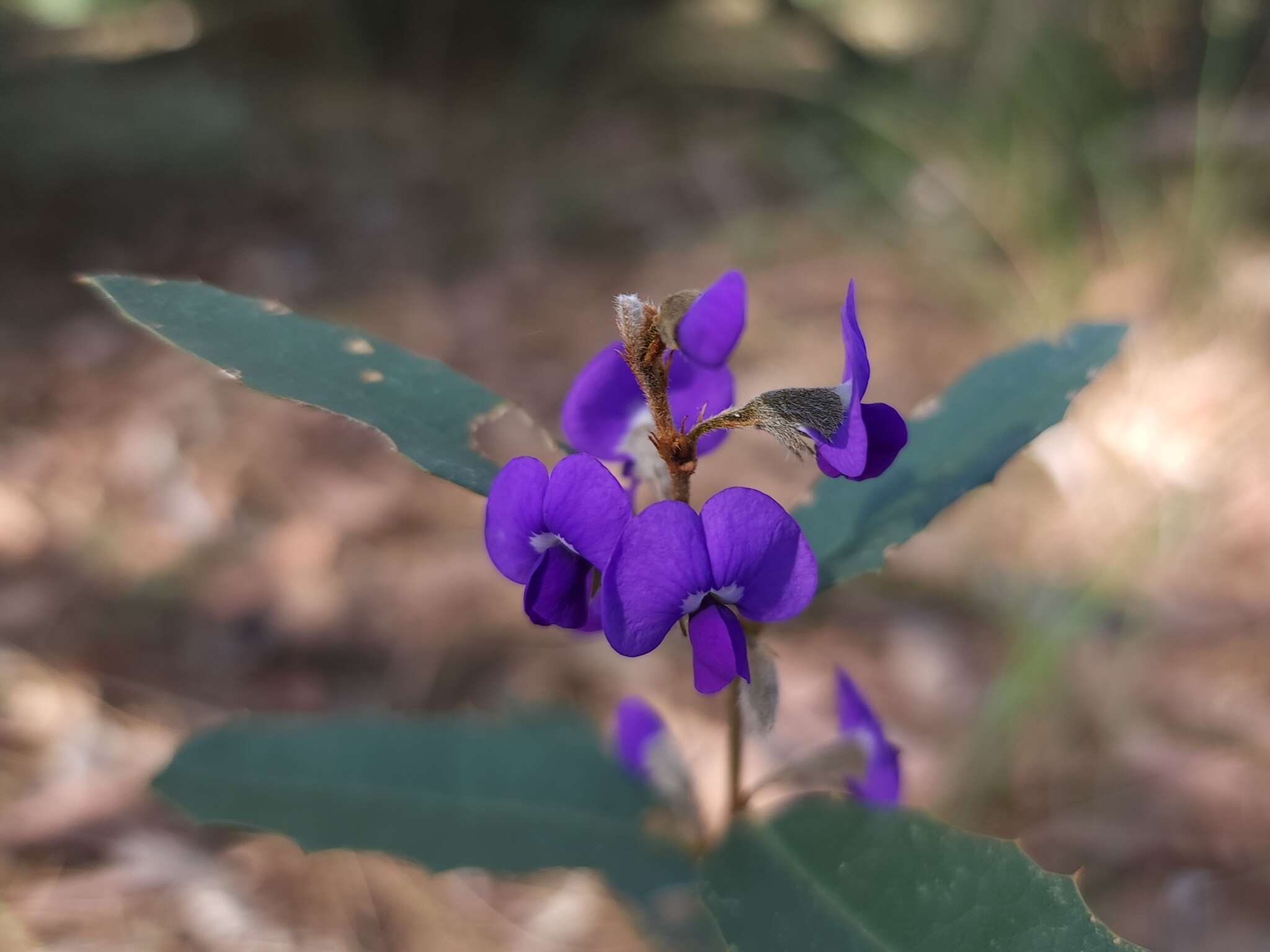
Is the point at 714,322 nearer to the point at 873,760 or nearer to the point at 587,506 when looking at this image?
the point at 587,506

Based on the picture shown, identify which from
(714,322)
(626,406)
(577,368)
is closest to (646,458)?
(626,406)

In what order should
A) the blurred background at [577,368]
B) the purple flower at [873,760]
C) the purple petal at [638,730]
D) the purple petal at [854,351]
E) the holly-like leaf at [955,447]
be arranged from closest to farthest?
the purple petal at [854,351] < the holly-like leaf at [955,447] < the purple flower at [873,760] < the purple petal at [638,730] < the blurred background at [577,368]

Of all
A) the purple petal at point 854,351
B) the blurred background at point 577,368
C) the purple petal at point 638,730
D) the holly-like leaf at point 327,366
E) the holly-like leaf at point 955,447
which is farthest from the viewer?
the blurred background at point 577,368

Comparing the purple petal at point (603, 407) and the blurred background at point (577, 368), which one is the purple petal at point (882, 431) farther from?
the blurred background at point (577, 368)

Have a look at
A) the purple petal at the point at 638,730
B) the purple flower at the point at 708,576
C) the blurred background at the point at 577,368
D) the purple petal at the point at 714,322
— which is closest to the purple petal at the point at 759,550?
the purple flower at the point at 708,576

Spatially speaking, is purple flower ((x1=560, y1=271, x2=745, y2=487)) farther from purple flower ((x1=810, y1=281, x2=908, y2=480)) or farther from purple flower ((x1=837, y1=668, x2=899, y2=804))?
purple flower ((x1=837, y1=668, x2=899, y2=804))

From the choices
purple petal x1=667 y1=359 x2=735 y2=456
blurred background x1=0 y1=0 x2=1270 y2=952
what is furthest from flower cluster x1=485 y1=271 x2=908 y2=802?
blurred background x1=0 y1=0 x2=1270 y2=952
